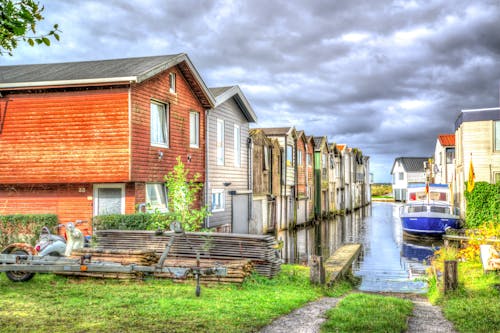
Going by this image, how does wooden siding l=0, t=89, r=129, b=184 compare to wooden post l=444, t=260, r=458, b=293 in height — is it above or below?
above

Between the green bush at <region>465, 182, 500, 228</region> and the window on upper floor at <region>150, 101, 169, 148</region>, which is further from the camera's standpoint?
the green bush at <region>465, 182, 500, 228</region>

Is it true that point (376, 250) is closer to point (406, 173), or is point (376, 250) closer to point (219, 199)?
point (219, 199)

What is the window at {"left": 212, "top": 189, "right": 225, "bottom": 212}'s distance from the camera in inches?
1024

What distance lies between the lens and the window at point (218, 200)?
26.0m

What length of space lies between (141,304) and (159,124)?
1248 centimetres

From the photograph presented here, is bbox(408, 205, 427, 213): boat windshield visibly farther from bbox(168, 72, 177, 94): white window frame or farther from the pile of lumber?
the pile of lumber

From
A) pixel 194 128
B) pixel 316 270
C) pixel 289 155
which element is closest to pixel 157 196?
pixel 194 128

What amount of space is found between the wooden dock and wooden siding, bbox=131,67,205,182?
763 cm

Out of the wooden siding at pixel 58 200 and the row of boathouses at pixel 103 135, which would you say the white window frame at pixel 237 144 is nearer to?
the row of boathouses at pixel 103 135

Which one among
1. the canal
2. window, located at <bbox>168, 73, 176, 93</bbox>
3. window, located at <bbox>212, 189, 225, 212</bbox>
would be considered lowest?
the canal

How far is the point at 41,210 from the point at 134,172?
168 inches

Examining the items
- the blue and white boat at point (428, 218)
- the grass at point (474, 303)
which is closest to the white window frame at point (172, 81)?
the grass at point (474, 303)

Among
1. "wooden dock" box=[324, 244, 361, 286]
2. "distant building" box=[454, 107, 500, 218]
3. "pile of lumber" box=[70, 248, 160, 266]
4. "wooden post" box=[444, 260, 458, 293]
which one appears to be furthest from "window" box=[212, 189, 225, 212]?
"distant building" box=[454, 107, 500, 218]

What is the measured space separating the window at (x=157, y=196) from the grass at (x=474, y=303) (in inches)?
438
